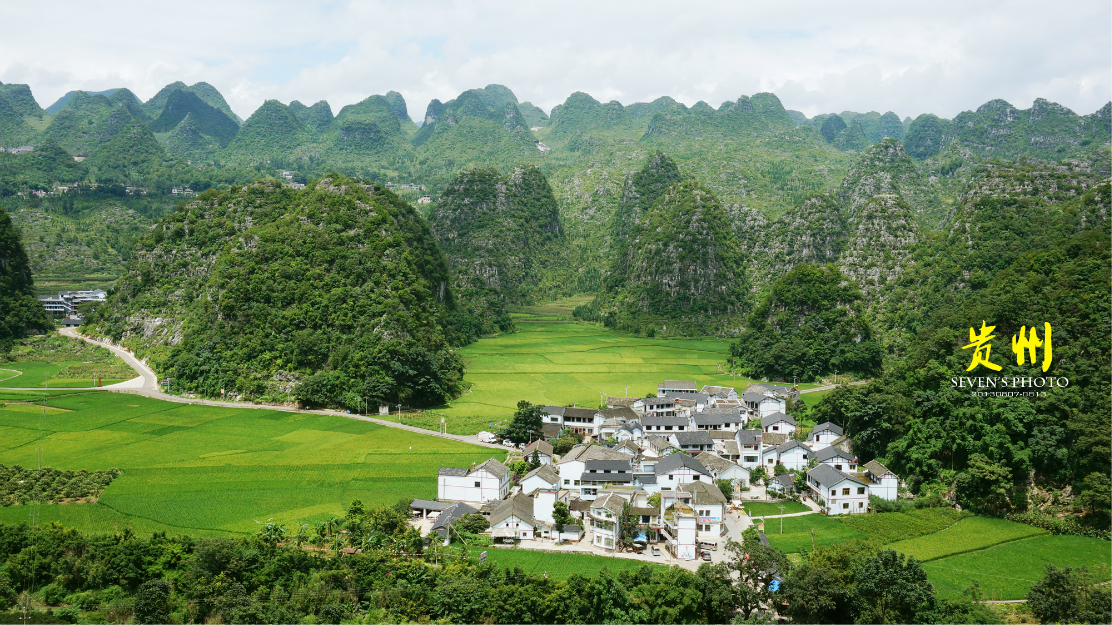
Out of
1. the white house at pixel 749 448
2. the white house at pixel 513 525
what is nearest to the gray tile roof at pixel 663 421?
the white house at pixel 749 448

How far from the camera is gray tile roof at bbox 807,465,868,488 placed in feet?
133

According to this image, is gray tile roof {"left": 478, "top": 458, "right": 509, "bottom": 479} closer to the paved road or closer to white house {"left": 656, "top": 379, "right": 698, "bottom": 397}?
the paved road

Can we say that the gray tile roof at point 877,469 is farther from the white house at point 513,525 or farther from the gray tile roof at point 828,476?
the white house at point 513,525

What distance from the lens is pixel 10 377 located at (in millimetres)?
67688

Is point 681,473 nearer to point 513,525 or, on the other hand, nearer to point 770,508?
point 770,508

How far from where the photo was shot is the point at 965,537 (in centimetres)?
3572

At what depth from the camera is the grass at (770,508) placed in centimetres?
4056

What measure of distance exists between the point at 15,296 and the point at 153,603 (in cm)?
7286

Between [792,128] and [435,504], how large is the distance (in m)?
179

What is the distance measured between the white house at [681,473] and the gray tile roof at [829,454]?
7.75m

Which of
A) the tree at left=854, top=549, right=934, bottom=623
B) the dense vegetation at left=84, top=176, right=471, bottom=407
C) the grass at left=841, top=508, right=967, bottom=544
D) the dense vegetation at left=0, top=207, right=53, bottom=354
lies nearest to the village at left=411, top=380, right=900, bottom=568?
the grass at left=841, top=508, right=967, bottom=544

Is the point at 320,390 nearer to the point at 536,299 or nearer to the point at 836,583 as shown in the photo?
the point at 836,583

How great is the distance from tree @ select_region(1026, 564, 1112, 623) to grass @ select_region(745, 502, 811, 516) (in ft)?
43.7

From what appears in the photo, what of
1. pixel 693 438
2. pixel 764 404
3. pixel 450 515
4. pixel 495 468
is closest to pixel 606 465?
pixel 495 468
